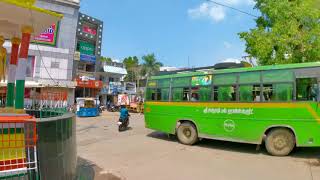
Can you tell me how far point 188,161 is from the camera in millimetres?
9180

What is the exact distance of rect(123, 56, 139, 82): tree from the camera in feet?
200

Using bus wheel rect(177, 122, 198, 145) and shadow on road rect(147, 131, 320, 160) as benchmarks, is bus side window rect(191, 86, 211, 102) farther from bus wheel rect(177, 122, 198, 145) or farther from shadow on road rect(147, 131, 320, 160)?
shadow on road rect(147, 131, 320, 160)

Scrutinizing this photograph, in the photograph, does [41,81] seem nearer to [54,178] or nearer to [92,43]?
[92,43]

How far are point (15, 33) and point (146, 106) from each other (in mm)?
7401

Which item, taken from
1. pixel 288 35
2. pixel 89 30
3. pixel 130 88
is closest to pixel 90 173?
pixel 288 35

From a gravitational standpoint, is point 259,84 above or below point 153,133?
above

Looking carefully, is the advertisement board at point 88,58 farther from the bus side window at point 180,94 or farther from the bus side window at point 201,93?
the bus side window at point 201,93

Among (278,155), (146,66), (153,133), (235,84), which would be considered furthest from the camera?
(146,66)

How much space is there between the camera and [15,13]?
621cm

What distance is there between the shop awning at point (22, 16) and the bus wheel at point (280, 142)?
23.7 ft

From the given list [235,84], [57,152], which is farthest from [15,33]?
[235,84]

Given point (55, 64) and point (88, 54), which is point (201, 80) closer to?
point (55, 64)

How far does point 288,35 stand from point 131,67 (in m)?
49.8

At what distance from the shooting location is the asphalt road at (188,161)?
7586mm
